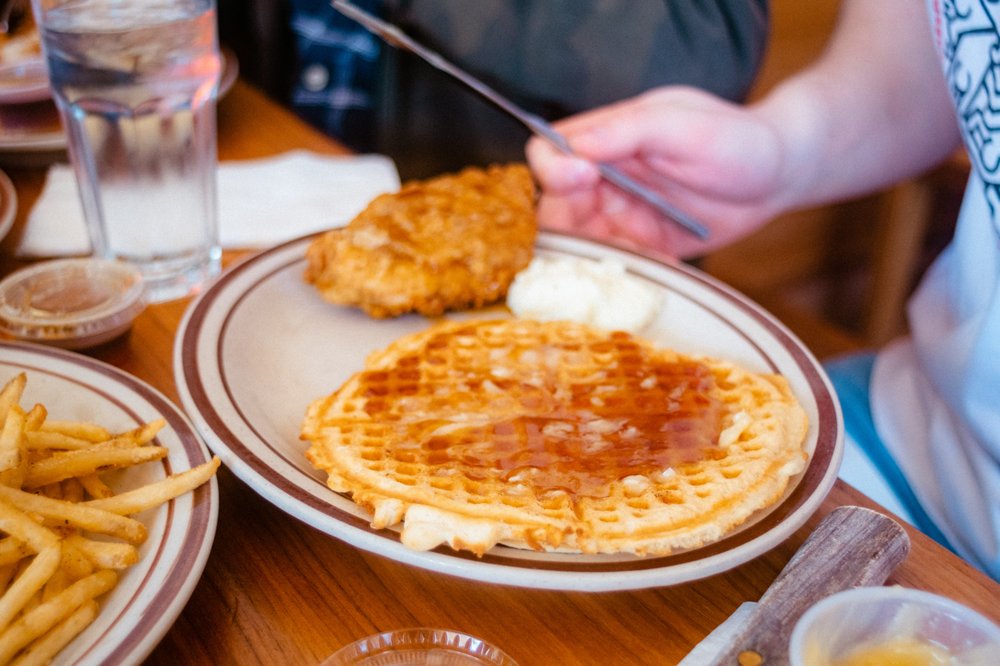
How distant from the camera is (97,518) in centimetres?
87

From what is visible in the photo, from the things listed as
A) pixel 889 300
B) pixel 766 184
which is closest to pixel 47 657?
pixel 766 184

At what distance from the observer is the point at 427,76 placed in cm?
289

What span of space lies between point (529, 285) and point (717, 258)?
337 centimetres

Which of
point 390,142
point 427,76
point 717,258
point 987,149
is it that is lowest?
point 717,258

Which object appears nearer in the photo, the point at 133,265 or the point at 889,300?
the point at 133,265

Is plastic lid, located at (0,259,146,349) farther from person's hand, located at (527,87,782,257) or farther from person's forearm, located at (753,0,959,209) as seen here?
person's forearm, located at (753,0,959,209)

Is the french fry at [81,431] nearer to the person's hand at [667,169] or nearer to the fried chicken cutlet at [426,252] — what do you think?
the fried chicken cutlet at [426,252]

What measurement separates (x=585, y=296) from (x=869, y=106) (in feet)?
3.44

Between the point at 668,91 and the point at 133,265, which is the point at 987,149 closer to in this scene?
the point at 668,91

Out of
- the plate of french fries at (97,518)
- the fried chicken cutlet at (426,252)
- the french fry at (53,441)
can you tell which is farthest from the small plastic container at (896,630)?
the fried chicken cutlet at (426,252)

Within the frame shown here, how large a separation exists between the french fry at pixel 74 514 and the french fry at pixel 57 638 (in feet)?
0.27

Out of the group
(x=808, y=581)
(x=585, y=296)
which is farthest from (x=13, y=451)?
(x=585, y=296)

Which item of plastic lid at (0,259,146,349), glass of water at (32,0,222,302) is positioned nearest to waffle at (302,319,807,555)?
plastic lid at (0,259,146,349)

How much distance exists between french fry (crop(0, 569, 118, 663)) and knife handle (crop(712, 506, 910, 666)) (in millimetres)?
592
